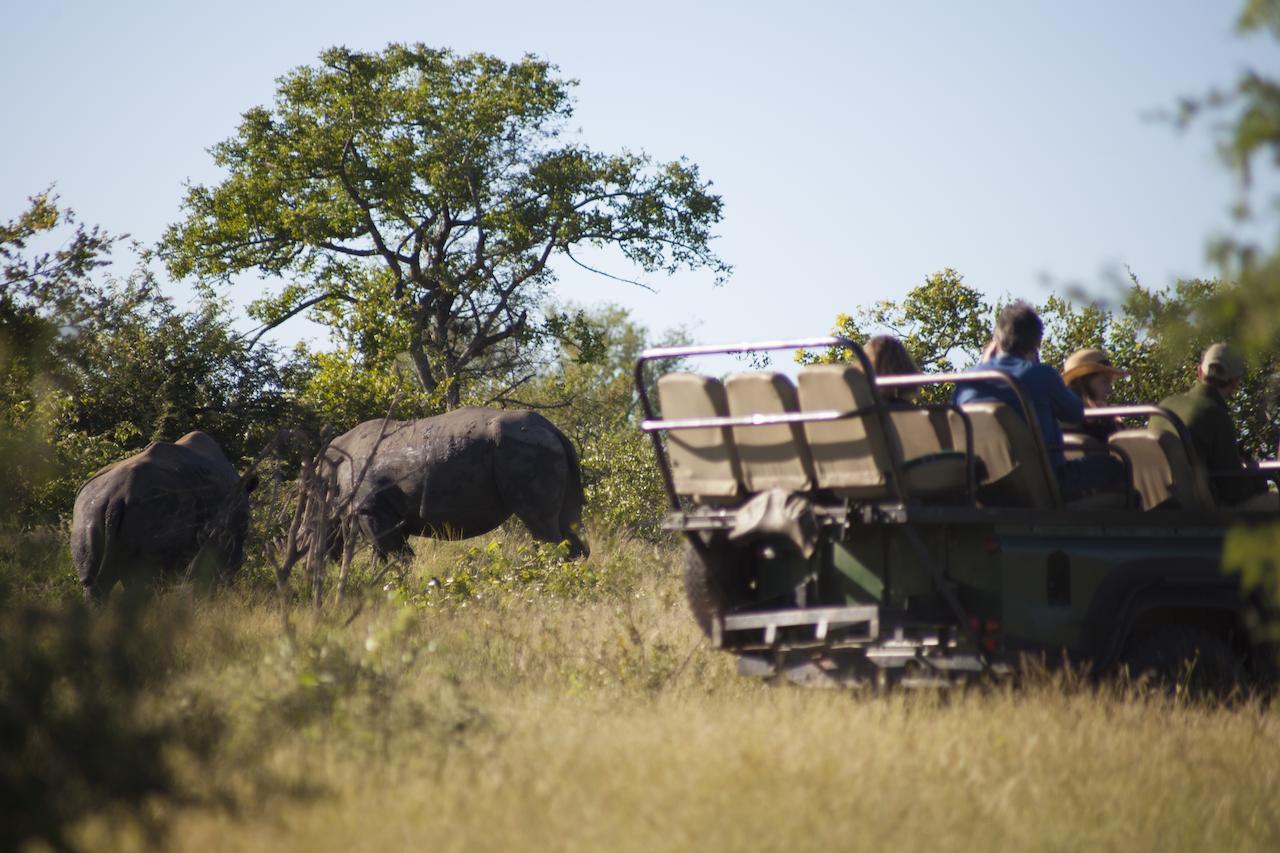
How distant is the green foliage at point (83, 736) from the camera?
4.05 m

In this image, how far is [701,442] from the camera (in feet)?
24.6

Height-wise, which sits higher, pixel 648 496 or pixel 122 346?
pixel 122 346

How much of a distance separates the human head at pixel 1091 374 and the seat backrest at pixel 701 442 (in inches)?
105

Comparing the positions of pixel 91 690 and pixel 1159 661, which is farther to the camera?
pixel 1159 661

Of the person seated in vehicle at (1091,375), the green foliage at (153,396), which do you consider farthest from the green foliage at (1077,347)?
the green foliage at (153,396)

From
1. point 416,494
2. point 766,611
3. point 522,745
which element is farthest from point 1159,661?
point 416,494

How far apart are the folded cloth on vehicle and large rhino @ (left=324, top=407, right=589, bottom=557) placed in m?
8.57

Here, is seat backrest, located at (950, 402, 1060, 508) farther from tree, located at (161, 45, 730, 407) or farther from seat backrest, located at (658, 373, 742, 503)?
tree, located at (161, 45, 730, 407)

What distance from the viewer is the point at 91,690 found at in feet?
14.9

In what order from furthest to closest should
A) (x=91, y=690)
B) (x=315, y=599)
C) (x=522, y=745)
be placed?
1. (x=315, y=599)
2. (x=522, y=745)
3. (x=91, y=690)

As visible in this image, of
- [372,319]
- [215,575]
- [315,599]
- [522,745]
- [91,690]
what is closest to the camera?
[91,690]

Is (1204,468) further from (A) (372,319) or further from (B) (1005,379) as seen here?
(A) (372,319)

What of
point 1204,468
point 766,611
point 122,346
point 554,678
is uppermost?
point 122,346

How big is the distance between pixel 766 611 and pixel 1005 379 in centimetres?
166
